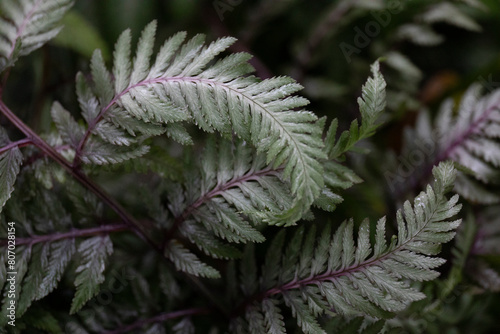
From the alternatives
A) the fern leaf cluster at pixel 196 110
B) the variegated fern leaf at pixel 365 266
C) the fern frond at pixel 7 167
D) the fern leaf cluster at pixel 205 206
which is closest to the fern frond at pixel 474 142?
the fern leaf cluster at pixel 205 206

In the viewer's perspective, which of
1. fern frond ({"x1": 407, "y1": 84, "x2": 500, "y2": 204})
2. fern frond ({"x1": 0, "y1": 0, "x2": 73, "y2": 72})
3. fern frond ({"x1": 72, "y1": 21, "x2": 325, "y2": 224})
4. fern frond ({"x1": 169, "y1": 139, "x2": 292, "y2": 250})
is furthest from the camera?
fern frond ({"x1": 407, "y1": 84, "x2": 500, "y2": 204})

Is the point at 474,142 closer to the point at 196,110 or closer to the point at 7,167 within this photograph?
the point at 196,110

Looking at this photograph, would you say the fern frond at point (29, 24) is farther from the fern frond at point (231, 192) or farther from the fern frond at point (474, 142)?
the fern frond at point (474, 142)

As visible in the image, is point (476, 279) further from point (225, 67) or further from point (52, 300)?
point (52, 300)

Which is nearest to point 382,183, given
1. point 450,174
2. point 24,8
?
point 450,174

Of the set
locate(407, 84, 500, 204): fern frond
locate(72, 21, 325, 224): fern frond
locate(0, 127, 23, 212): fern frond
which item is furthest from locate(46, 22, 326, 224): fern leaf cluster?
locate(407, 84, 500, 204): fern frond

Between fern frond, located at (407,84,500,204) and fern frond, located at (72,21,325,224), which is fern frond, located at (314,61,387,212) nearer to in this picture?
fern frond, located at (72,21,325,224)
